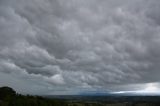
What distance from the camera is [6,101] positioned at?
18825cm

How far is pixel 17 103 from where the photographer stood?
19362cm

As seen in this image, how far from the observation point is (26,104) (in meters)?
196

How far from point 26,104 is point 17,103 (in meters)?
7.44

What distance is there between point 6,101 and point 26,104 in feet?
55.1

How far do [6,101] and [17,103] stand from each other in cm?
963
